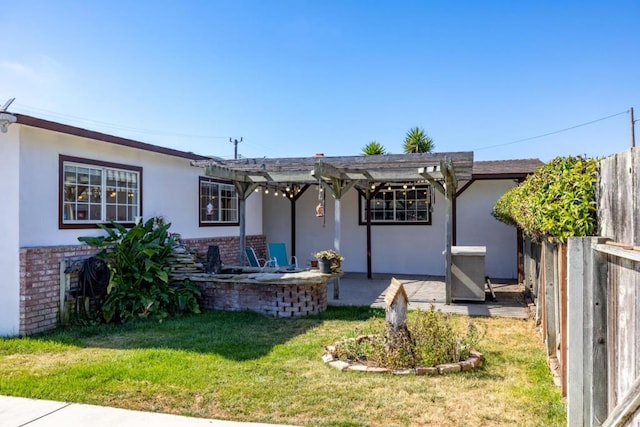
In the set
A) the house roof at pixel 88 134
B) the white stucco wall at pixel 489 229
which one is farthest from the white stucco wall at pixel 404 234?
the house roof at pixel 88 134

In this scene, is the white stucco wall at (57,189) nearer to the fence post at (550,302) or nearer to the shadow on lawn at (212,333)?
the shadow on lawn at (212,333)

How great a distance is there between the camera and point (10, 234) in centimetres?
646

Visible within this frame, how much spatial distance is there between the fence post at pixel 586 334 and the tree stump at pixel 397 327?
2017mm

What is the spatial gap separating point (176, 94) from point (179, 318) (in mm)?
11915

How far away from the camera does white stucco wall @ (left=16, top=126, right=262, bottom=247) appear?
6680mm

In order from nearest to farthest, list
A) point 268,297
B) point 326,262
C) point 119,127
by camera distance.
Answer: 1. point 268,297
2. point 326,262
3. point 119,127

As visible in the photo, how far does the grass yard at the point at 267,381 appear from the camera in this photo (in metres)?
3.61

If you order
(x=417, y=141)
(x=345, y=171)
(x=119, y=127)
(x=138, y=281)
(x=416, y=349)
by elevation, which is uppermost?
(x=119, y=127)

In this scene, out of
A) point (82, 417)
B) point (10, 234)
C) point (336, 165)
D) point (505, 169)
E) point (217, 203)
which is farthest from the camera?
point (505, 169)

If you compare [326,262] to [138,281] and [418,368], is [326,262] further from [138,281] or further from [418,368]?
[418,368]

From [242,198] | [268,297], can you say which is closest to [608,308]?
[268,297]

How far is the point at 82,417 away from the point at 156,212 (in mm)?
6117

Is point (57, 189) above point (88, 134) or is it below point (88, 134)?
below

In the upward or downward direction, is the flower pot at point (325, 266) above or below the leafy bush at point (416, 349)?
above
